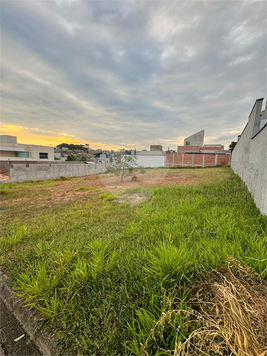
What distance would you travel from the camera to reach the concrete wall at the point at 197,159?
662 inches

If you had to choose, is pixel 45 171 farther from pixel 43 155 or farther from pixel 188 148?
pixel 188 148

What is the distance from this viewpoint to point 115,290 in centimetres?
106

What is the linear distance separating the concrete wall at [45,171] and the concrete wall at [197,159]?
1070cm

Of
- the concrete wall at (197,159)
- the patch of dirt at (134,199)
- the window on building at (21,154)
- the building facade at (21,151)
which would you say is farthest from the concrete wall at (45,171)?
the window on building at (21,154)

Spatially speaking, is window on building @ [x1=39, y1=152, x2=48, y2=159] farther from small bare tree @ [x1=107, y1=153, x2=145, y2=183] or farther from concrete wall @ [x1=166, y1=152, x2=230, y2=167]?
small bare tree @ [x1=107, y1=153, x2=145, y2=183]

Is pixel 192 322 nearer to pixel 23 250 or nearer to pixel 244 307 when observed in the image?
pixel 244 307

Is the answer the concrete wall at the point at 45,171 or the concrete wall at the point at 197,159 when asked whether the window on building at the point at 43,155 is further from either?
the concrete wall at the point at 197,159

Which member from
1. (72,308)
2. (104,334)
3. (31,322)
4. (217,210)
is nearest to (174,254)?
(104,334)

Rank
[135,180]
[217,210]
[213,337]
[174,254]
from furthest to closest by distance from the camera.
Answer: [135,180] → [217,210] → [174,254] → [213,337]

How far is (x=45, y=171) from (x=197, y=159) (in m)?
16.1

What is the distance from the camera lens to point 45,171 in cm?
966

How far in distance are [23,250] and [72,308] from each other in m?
1.15

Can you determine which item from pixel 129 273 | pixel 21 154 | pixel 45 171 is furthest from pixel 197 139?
pixel 129 273

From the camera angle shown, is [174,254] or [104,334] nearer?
[104,334]
